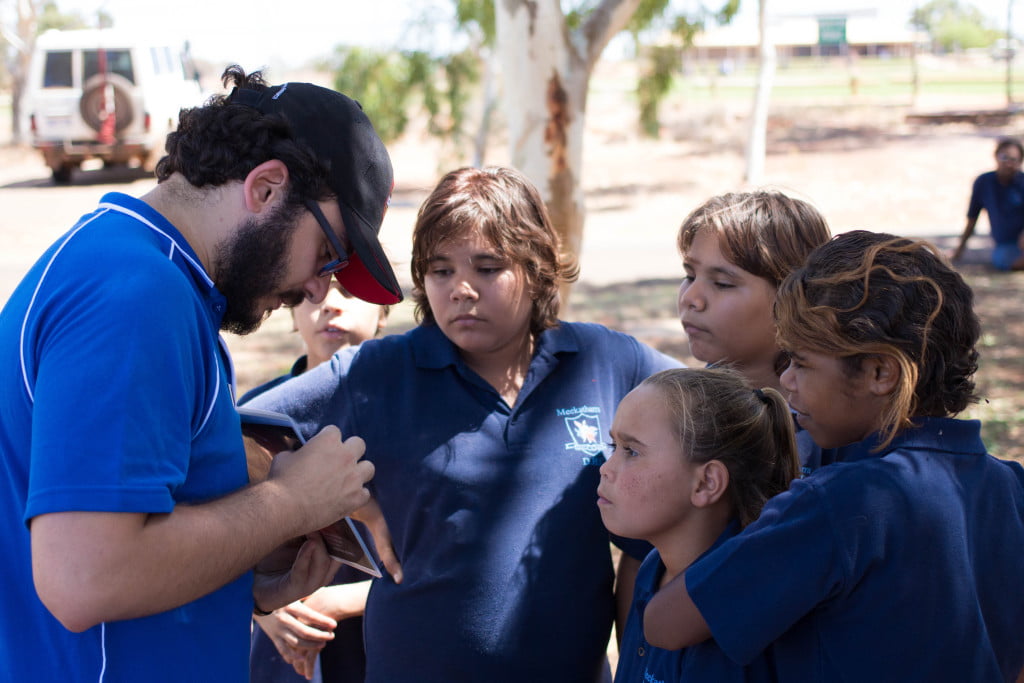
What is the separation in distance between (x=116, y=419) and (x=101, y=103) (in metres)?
20.0

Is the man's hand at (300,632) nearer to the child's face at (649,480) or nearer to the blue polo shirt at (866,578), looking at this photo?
the child's face at (649,480)

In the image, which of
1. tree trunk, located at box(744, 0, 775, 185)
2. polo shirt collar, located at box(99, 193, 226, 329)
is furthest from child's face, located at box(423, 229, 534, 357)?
tree trunk, located at box(744, 0, 775, 185)

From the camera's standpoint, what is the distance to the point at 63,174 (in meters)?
20.1

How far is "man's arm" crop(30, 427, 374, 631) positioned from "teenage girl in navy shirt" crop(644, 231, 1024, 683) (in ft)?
2.23

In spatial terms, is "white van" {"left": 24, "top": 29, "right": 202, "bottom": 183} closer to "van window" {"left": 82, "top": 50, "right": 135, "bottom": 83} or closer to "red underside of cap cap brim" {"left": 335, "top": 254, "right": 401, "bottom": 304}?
"van window" {"left": 82, "top": 50, "right": 135, "bottom": 83}

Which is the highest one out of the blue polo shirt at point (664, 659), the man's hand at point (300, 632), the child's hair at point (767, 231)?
the child's hair at point (767, 231)

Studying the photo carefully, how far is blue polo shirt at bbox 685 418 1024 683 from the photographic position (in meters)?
1.63

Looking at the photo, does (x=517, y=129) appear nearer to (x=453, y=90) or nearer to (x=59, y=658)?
(x=59, y=658)

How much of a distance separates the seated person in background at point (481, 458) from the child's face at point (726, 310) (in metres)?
0.27

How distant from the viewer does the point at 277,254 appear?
5.87ft

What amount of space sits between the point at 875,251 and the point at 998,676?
2.59 feet

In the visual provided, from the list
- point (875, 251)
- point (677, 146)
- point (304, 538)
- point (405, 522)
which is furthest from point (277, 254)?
point (677, 146)

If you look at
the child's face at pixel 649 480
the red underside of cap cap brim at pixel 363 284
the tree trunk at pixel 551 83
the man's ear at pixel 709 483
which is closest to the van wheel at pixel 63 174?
the tree trunk at pixel 551 83

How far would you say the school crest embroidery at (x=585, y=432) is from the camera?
2424 mm
